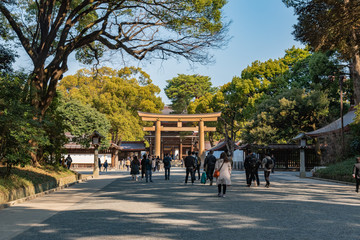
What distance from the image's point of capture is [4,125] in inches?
481

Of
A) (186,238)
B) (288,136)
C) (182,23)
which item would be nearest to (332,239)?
(186,238)

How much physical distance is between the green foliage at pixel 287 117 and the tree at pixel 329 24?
17.6 m

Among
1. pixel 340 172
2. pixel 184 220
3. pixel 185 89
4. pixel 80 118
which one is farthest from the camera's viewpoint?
pixel 185 89

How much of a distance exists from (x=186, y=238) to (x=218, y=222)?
1.70 meters

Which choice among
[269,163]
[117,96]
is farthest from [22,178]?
[117,96]

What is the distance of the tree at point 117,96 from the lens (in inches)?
2060

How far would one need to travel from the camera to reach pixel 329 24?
60.9ft

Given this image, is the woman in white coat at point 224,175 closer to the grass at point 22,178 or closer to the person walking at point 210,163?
the person walking at point 210,163

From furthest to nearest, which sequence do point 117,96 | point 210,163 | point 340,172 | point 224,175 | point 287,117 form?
point 117,96 < point 287,117 < point 340,172 < point 210,163 < point 224,175

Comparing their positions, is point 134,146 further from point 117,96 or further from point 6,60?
point 6,60

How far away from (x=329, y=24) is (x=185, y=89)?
58.4m

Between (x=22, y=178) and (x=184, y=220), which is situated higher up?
(x=22, y=178)

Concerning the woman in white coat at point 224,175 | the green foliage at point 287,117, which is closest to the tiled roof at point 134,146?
the green foliage at point 287,117

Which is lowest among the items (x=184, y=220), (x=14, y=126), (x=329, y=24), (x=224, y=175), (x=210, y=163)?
(x=184, y=220)
